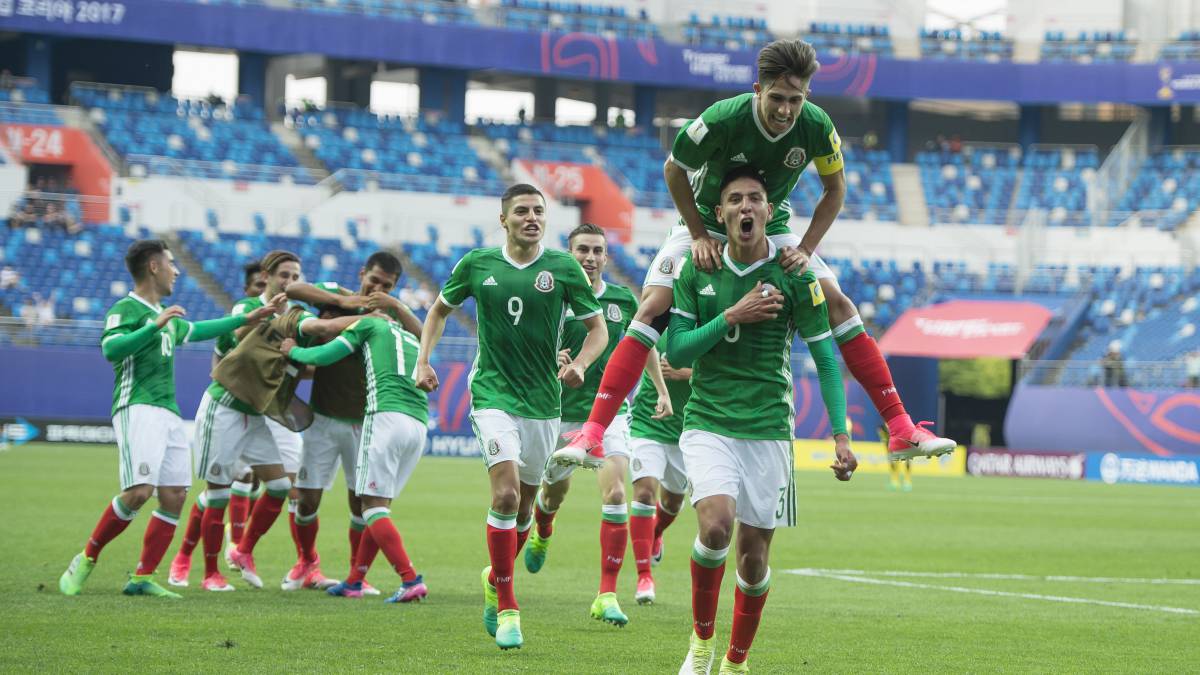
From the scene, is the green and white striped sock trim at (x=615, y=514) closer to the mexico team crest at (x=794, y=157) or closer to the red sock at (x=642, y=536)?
the red sock at (x=642, y=536)

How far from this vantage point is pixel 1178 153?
55156mm

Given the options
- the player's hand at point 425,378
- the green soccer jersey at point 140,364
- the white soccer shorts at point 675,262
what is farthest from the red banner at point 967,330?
the white soccer shorts at point 675,262

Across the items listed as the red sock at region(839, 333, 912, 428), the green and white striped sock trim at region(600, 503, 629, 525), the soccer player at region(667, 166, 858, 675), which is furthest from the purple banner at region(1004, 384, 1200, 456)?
the soccer player at region(667, 166, 858, 675)

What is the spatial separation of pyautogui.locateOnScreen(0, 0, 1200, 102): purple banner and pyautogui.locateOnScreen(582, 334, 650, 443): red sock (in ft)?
138

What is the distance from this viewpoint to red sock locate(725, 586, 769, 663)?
759cm

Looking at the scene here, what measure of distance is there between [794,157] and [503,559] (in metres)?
2.98

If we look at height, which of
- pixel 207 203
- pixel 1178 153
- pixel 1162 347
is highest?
pixel 1178 153

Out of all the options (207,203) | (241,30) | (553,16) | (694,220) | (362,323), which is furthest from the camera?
(553,16)

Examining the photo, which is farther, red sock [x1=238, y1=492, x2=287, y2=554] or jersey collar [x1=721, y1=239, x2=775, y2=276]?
red sock [x1=238, y1=492, x2=287, y2=554]

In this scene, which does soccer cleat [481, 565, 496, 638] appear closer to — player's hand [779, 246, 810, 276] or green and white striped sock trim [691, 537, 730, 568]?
green and white striped sock trim [691, 537, 730, 568]

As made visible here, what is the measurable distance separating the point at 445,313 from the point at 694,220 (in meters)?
2.18

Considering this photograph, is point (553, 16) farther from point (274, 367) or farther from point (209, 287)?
point (274, 367)

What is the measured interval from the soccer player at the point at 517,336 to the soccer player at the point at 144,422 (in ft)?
8.18

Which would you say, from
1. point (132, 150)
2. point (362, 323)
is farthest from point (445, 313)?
point (132, 150)
